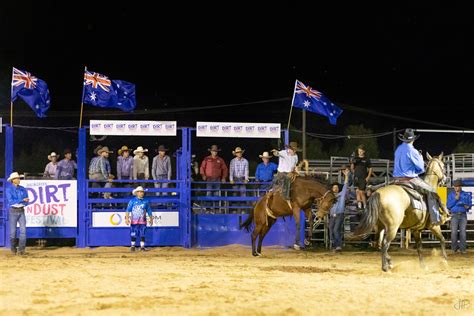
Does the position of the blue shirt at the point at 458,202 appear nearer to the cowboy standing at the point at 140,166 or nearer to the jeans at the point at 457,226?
the jeans at the point at 457,226

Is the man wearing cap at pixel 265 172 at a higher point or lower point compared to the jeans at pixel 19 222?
higher

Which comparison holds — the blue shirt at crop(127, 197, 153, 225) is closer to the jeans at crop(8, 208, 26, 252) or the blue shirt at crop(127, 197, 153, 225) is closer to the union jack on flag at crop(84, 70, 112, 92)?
the jeans at crop(8, 208, 26, 252)

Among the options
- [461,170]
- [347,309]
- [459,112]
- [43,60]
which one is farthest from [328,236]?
[459,112]

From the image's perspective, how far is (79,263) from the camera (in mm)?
12664

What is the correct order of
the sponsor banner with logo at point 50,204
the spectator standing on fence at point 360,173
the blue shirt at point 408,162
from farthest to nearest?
the spectator standing on fence at point 360,173 < the sponsor banner with logo at point 50,204 < the blue shirt at point 408,162

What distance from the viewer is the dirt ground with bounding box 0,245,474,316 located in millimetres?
7523

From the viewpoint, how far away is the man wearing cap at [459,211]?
16.3m

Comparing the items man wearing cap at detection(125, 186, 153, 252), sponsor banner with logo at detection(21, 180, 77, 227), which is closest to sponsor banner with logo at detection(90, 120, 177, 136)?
man wearing cap at detection(125, 186, 153, 252)

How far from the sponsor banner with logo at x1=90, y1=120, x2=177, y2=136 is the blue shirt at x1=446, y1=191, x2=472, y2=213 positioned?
673cm

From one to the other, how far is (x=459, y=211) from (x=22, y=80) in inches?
427

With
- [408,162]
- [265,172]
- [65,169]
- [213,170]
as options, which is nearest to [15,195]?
[65,169]

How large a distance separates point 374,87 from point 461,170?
82.3 ft

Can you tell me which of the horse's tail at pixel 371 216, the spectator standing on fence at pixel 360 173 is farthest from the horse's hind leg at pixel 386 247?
the spectator standing on fence at pixel 360 173

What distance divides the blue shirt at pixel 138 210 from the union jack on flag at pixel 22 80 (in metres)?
3.90
